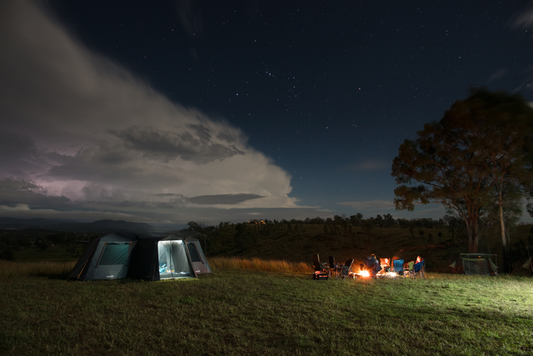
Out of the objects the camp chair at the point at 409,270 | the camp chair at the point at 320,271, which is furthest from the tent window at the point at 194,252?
the camp chair at the point at 409,270

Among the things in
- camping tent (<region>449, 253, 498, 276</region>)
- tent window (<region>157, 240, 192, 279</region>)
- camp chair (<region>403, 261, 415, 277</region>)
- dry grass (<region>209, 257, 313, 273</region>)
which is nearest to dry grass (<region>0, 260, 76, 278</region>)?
tent window (<region>157, 240, 192, 279</region>)

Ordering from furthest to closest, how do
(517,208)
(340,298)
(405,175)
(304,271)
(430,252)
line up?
1. (430,252)
2. (405,175)
3. (517,208)
4. (304,271)
5. (340,298)

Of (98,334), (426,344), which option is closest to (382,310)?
(426,344)

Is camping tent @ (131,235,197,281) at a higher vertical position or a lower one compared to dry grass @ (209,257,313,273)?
higher

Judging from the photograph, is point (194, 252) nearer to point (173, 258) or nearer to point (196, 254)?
point (196, 254)

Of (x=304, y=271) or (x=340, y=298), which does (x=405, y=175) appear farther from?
(x=340, y=298)

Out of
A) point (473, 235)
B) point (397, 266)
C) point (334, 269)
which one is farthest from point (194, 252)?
point (473, 235)

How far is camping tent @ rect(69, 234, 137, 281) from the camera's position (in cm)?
1137

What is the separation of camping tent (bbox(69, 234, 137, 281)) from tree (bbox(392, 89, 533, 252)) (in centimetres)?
1630

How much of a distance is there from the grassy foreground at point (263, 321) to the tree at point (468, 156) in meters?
9.37

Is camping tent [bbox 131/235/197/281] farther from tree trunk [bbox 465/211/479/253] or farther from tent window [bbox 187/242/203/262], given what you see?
tree trunk [bbox 465/211/479/253]

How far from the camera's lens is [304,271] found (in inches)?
616

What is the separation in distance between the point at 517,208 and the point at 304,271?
12.3 metres

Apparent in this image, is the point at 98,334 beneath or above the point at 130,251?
beneath
